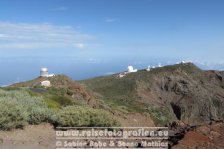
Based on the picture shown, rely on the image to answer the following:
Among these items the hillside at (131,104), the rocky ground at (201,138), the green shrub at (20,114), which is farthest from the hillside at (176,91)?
the rocky ground at (201,138)

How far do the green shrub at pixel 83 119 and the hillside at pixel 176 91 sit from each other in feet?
131

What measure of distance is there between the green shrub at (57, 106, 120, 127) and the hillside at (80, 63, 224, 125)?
39935 mm

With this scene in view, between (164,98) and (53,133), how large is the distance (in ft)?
185

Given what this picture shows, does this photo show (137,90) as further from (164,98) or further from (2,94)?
(2,94)

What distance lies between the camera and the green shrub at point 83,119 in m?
15.3

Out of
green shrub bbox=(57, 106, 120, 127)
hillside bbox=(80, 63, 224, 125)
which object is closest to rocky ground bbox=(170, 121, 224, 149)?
green shrub bbox=(57, 106, 120, 127)

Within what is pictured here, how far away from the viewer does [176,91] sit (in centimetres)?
7212

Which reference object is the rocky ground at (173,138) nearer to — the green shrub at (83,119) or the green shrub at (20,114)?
the green shrub at (20,114)

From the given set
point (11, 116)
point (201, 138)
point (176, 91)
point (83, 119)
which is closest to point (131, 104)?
point (176, 91)

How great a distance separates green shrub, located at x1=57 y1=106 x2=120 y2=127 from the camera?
1527cm

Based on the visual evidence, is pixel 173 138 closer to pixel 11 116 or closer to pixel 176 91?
pixel 11 116

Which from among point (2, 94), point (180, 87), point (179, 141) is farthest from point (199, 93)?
point (179, 141)

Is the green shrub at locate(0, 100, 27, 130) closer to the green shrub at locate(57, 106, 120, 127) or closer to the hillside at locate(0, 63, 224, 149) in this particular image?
the hillside at locate(0, 63, 224, 149)

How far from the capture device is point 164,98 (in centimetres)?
7012
